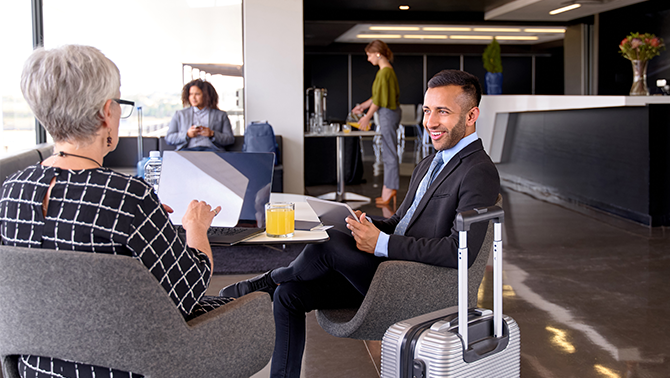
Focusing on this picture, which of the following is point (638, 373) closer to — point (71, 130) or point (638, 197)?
point (71, 130)

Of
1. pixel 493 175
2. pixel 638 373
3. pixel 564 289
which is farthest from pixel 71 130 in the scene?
pixel 564 289

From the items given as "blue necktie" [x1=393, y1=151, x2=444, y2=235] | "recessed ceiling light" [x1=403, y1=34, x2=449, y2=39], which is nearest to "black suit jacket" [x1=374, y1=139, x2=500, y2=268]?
"blue necktie" [x1=393, y1=151, x2=444, y2=235]

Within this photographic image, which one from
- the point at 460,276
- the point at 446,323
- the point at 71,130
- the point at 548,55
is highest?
the point at 548,55

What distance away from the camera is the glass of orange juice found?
1.75m

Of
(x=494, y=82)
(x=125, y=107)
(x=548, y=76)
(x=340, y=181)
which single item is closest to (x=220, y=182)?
(x=125, y=107)

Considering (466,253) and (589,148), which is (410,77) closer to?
(589,148)

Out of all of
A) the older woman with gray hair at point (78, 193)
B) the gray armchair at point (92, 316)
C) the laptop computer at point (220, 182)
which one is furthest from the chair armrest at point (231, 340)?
the laptop computer at point (220, 182)

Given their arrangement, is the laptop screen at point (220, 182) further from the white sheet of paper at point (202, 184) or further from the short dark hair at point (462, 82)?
the short dark hair at point (462, 82)

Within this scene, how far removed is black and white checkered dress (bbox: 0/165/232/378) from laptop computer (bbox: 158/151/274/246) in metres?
0.75

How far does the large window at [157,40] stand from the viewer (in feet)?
19.2

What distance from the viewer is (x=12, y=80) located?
15.1 ft

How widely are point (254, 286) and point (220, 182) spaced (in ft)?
1.56

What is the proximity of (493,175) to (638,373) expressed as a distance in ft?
3.79

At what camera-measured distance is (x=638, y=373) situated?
2.27 meters
